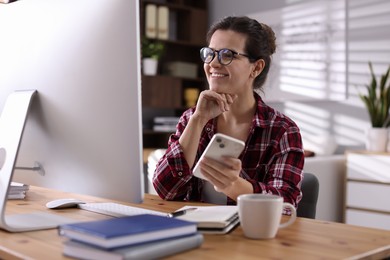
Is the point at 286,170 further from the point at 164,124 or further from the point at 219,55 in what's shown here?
the point at 164,124

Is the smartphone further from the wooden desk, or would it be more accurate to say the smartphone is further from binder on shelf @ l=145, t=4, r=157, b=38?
Result: binder on shelf @ l=145, t=4, r=157, b=38

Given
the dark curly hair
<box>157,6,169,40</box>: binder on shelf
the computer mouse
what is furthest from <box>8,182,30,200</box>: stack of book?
<box>157,6,169,40</box>: binder on shelf

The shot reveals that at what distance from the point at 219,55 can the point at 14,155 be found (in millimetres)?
824

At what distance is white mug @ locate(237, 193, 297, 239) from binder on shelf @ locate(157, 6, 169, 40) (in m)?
4.12

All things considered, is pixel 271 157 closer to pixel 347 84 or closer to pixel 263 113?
pixel 263 113

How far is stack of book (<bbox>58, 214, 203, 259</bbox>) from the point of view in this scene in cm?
80

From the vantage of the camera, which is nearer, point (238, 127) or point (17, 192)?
point (17, 192)

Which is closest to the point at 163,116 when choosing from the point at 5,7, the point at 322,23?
the point at 322,23

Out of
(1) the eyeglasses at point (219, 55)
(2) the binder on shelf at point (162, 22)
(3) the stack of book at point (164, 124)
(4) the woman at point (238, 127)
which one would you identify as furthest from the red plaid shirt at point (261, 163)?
(2) the binder on shelf at point (162, 22)

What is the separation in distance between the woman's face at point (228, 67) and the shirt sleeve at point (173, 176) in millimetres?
253

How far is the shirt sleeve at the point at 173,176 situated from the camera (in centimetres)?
161

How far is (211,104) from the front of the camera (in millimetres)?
1728

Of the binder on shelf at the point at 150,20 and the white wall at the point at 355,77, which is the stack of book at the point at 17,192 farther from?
the binder on shelf at the point at 150,20

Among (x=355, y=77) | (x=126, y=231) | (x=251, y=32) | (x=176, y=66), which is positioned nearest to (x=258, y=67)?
(x=251, y=32)
